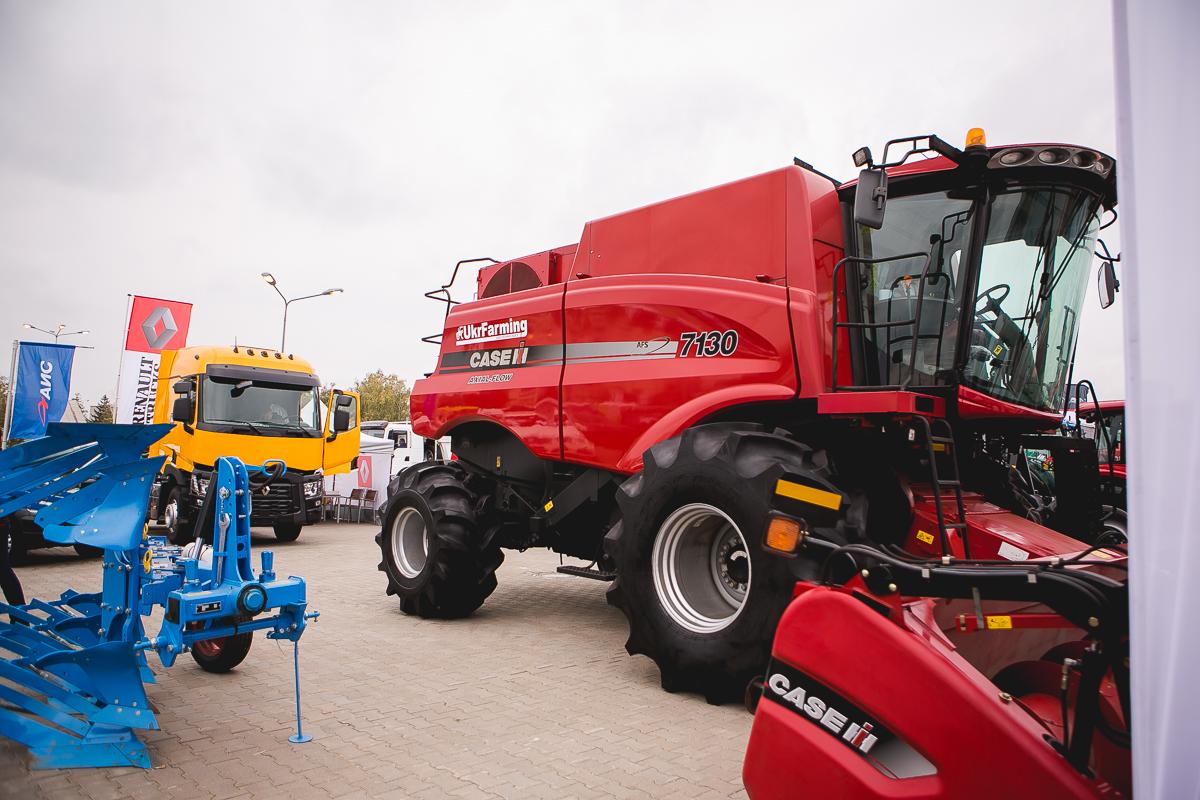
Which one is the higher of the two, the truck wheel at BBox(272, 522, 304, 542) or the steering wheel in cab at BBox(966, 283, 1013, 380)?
the steering wheel in cab at BBox(966, 283, 1013, 380)

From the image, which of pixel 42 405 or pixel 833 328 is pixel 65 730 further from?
pixel 42 405

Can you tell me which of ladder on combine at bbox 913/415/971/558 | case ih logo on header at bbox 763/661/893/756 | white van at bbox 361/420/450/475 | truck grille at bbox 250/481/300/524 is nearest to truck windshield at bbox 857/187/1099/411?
ladder on combine at bbox 913/415/971/558

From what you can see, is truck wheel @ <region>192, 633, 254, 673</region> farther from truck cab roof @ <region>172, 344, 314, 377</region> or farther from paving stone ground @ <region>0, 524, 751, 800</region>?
truck cab roof @ <region>172, 344, 314, 377</region>

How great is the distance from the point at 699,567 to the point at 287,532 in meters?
10.1

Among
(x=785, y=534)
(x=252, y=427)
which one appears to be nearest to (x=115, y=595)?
(x=785, y=534)

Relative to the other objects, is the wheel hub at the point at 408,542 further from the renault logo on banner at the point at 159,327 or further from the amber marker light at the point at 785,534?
the renault logo on banner at the point at 159,327

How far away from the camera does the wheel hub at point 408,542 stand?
713cm

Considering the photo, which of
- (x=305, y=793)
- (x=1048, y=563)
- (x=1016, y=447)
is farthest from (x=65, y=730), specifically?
(x=1016, y=447)

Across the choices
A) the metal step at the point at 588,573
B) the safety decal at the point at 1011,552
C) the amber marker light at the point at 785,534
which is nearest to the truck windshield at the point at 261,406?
the metal step at the point at 588,573

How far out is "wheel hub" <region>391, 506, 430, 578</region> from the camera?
7129 mm

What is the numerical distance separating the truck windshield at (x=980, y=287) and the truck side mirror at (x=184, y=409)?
10580 mm

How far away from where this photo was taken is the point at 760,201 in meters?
5.23

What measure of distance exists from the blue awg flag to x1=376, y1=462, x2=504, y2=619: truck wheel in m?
12.3

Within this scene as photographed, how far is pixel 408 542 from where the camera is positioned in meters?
7.26
